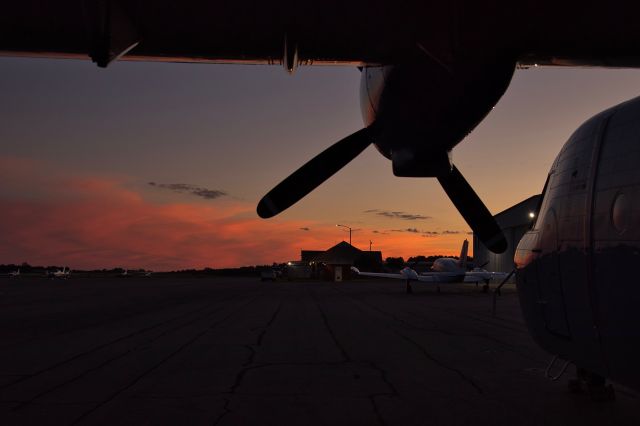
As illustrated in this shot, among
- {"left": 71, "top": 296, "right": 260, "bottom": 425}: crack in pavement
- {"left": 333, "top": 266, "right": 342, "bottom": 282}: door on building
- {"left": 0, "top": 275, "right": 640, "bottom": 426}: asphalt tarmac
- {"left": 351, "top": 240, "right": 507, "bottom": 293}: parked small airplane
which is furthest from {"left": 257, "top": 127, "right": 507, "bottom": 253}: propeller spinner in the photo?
{"left": 333, "top": 266, "right": 342, "bottom": 282}: door on building

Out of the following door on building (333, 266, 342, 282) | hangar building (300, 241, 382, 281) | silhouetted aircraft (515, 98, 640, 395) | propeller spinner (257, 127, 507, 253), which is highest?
hangar building (300, 241, 382, 281)

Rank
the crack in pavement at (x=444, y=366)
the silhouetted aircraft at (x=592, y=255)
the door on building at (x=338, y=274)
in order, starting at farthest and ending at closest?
the door on building at (x=338, y=274) < the crack in pavement at (x=444, y=366) < the silhouetted aircraft at (x=592, y=255)

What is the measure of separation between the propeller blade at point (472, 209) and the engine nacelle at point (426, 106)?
6.97 ft

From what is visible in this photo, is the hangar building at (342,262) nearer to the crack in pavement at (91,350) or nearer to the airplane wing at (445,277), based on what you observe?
the airplane wing at (445,277)

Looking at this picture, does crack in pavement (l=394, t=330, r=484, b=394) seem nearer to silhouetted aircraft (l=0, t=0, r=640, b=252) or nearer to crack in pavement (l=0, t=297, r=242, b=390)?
silhouetted aircraft (l=0, t=0, r=640, b=252)

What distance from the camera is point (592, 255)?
6039 mm

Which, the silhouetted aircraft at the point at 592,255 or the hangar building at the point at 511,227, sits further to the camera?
the hangar building at the point at 511,227

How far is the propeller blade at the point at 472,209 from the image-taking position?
10254 mm

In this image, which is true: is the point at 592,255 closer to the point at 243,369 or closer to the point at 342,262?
the point at 243,369

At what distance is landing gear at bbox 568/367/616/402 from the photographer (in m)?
7.68

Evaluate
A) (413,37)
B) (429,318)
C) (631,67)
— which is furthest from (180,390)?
(429,318)

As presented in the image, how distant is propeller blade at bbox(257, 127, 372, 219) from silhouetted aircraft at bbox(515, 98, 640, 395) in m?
3.16

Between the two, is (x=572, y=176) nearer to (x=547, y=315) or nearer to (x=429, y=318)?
(x=547, y=315)

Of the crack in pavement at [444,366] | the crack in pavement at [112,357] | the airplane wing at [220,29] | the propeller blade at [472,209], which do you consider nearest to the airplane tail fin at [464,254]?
the crack in pavement at [112,357]
